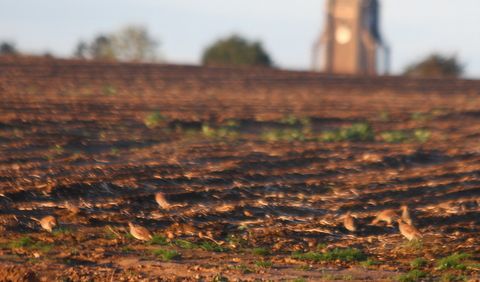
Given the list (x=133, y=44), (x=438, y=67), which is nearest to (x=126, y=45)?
(x=133, y=44)

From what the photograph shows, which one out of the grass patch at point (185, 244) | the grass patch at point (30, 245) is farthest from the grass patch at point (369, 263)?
the grass patch at point (30, 245)

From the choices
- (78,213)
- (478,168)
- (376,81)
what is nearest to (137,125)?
(478,168)

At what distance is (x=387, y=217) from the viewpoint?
38.2ft

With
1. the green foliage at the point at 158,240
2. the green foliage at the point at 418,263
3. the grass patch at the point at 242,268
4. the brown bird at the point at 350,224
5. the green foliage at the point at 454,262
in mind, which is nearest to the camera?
the grass patch at the point at 242,268

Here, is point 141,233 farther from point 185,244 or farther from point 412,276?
point 412,276

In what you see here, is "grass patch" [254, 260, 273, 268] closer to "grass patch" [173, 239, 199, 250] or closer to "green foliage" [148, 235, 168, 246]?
"grass patch" [173, 239, 199, 250]

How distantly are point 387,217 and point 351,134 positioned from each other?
317 inches

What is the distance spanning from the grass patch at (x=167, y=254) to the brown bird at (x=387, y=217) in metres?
2.64

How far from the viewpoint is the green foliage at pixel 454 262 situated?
9.74 meters

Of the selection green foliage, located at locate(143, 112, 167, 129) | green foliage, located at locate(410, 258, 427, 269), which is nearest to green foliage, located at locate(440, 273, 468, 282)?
green foliage, located at locate(410, 258, 427, 269)

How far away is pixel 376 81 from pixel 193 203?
79.0ft

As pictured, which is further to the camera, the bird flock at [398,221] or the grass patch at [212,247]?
the bird flock at [398,221]

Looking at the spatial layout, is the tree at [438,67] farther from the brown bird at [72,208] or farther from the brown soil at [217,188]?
the brown bird at [72,208]

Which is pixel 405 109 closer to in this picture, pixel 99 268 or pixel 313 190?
pixel 313 190
